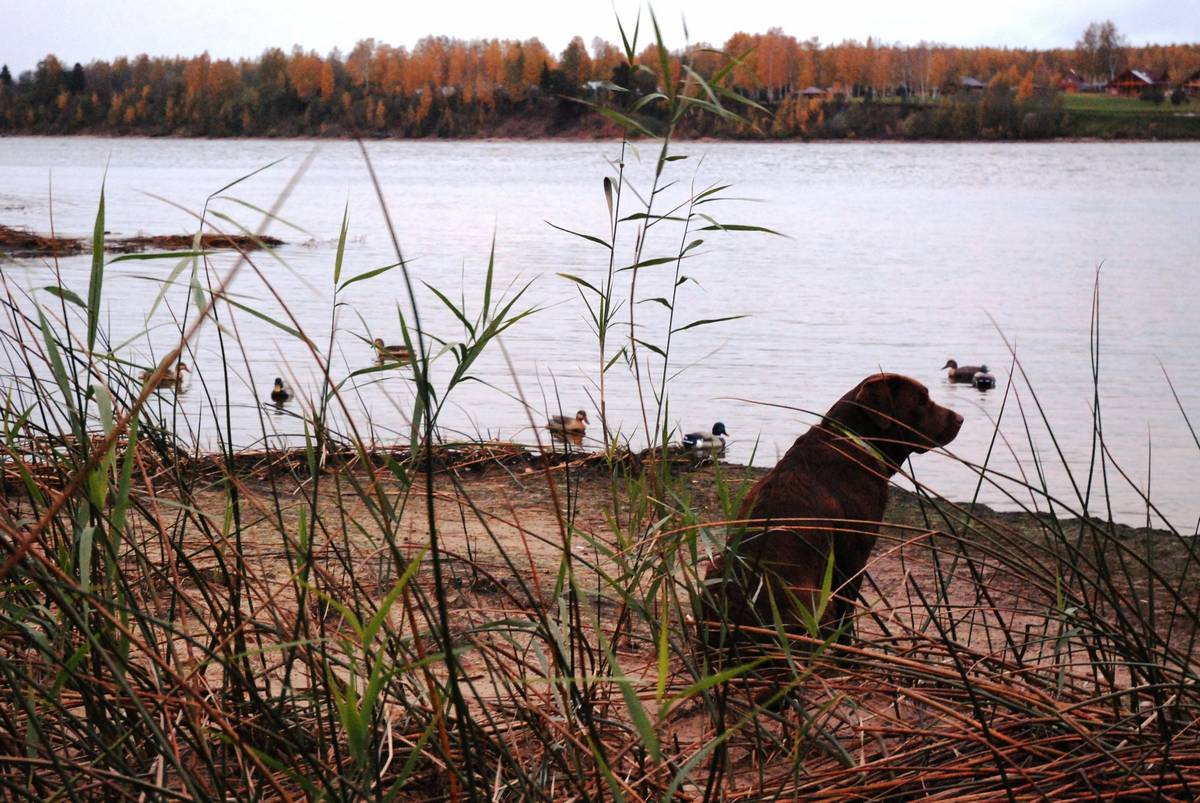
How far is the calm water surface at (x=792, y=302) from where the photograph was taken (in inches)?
348

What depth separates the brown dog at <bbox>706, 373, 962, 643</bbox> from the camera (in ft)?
10.7

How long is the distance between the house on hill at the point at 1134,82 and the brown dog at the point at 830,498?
382 feet

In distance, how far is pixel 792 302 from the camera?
17.6m

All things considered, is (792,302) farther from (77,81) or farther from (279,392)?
(77,81)

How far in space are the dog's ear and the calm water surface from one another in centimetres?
38

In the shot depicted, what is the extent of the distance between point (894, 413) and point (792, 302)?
45.0ft

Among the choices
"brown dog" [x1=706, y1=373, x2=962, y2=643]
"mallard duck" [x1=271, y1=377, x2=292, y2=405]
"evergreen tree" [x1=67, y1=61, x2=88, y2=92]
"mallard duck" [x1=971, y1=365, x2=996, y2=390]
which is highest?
"evergreen tree" [x1=67, y1=61, x2=88, y2=92]

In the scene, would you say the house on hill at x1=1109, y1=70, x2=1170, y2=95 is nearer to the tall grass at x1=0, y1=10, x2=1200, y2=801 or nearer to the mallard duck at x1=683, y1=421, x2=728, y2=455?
the mallard duck at x1=683, y1=421, x2=728, y2=455

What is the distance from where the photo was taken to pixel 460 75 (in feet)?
303

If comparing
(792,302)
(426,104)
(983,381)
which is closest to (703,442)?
(983,381)

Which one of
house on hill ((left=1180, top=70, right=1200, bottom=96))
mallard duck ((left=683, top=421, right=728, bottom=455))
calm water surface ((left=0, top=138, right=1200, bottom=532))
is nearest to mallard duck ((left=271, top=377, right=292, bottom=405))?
calm water surface ((left=0, top=138, right=1200, bottom=532))

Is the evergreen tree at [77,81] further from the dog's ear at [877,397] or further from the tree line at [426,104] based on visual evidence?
the dog's ear at [877,397]

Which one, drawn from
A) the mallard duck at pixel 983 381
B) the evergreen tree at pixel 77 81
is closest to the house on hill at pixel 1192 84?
the evergreen tree at pixel 77 81

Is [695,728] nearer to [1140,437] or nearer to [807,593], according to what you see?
[807,593]
